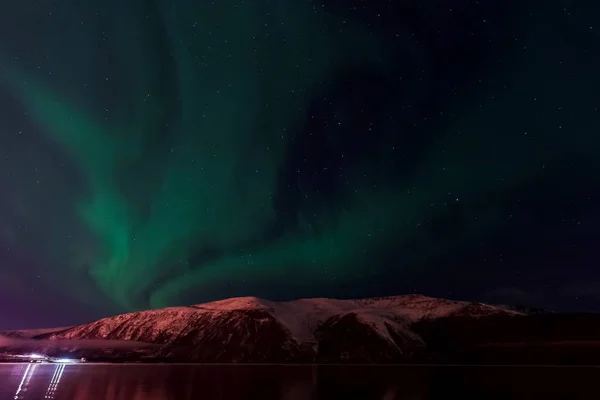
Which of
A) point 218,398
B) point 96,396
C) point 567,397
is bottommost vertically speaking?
point 567,397

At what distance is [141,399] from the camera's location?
75062 mm

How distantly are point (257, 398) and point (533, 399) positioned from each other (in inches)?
1701

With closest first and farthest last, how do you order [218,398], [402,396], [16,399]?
[16,399]
[218,398]
[402,396]

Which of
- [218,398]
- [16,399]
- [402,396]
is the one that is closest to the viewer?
[16,399]

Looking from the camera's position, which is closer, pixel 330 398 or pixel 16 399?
pixel 16 399

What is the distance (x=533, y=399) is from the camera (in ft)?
237

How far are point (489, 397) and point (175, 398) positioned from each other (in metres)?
50.7

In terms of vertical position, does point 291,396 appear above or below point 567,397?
above

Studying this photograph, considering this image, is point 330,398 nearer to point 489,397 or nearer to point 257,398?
point 257,398

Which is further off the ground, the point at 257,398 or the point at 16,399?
the point at 16,399

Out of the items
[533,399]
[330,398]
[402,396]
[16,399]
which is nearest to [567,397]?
[533,399]

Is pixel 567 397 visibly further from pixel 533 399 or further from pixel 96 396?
pixel 96 396

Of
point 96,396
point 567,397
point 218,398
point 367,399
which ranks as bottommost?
point 567,397

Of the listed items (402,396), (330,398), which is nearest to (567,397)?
(402,396)
